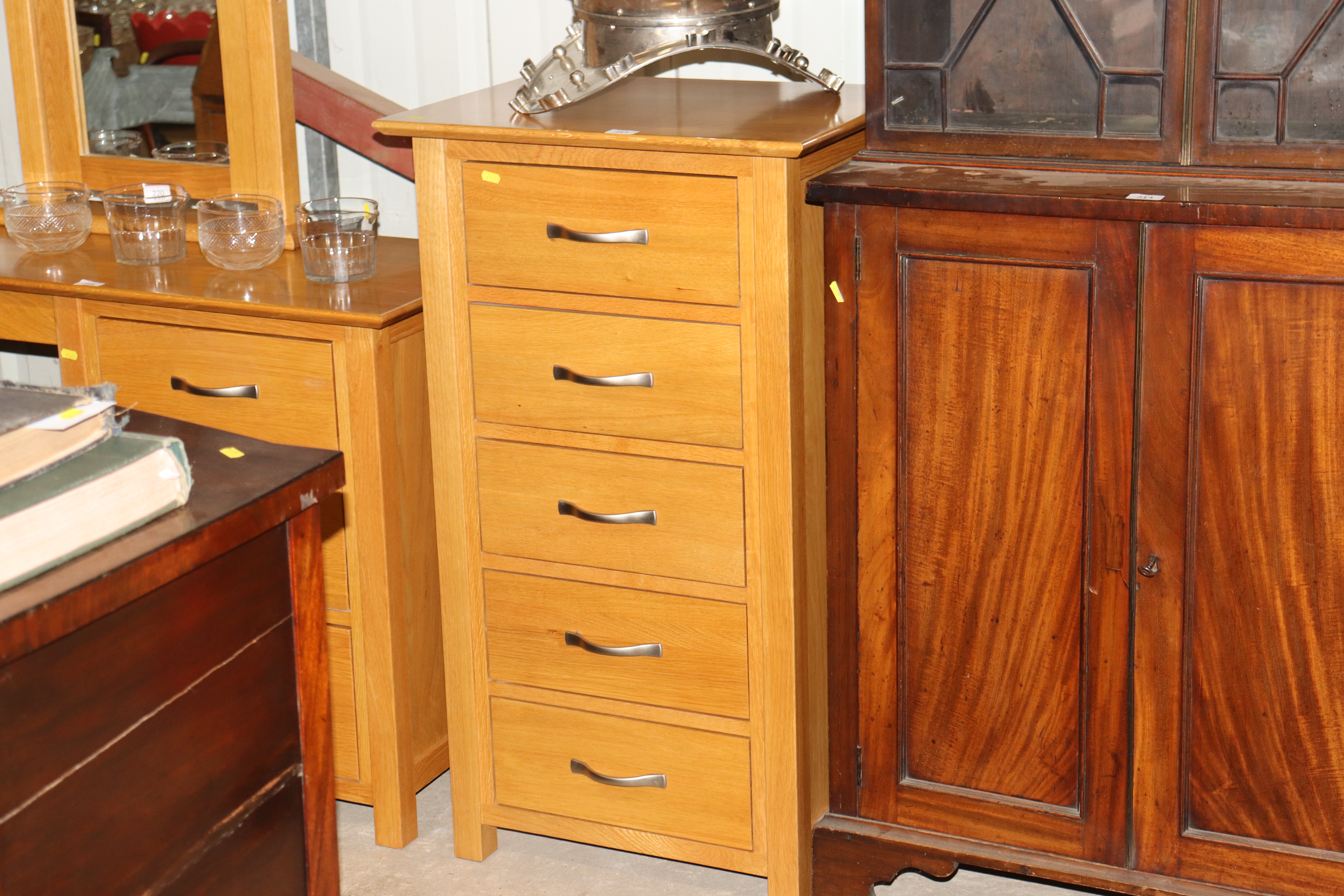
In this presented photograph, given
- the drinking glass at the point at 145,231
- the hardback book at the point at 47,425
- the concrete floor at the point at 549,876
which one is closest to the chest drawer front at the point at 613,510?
the concrete floor at the point at 549,876

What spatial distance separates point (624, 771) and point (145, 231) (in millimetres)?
1295

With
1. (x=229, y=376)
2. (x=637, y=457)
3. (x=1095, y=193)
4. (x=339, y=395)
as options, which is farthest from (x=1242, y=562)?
(x=229, y=376)

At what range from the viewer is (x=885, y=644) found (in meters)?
2.23

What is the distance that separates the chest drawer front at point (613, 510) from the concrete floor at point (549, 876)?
571 mm

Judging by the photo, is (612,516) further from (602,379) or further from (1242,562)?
(1242,562)

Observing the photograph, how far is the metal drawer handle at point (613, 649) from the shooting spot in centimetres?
233

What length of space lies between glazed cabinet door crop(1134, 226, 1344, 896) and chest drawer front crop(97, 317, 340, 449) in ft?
4.30

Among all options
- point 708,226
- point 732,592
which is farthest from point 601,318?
point 732,592

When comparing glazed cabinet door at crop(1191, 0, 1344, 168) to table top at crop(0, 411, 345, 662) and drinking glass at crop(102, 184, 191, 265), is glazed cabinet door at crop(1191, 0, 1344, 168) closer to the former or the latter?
table top at crop(0, 411, 345, 662)

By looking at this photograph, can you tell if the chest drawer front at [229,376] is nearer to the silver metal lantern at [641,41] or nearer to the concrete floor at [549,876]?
the silver metal lantern at [641,41]

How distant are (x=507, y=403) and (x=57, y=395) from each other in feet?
3.87

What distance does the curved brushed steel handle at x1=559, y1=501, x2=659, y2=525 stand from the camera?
2.27m

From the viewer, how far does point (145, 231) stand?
8.86ft

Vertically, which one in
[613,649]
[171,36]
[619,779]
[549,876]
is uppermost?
[171,36]
